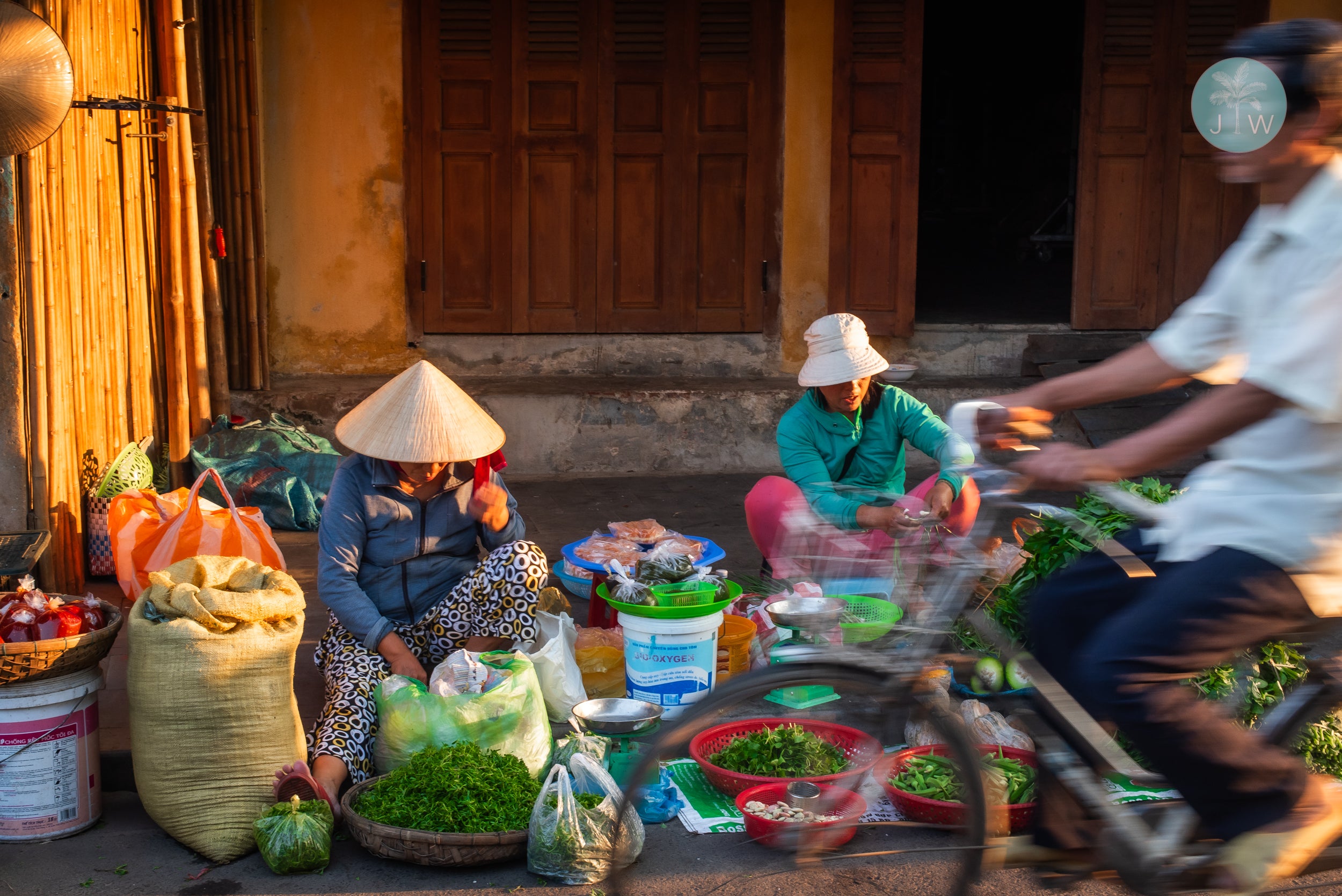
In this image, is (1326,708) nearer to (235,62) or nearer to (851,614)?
(851,614)

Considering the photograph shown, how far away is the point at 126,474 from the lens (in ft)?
17.9

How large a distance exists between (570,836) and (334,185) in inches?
223

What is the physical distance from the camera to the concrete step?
754 centimetres

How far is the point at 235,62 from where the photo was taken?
7.23m

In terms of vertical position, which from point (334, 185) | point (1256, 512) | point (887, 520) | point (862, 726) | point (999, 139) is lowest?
point (862, 726)

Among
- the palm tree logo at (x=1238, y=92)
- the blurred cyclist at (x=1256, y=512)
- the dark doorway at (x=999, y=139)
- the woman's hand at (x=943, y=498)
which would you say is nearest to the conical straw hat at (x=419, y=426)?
the woman's hand at (x=943, y=498)

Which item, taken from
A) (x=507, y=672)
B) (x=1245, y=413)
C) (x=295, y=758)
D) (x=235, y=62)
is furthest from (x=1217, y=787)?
(x=235, y=62)

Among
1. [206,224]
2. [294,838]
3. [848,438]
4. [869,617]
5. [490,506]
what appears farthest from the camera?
[206,224]

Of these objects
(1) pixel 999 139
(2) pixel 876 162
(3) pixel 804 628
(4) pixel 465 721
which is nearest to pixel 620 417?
(2) pixel 876 162

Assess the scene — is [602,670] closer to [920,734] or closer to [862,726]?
[920,734]

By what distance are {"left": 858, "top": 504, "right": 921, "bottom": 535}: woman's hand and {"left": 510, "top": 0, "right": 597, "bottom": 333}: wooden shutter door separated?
459cm

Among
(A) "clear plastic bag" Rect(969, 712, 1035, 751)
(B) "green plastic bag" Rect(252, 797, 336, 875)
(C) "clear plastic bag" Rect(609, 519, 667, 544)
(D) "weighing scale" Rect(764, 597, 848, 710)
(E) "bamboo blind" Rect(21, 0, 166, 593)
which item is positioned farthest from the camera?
(C) "clear plastic bag" Rect(609, 519, 667, 544)

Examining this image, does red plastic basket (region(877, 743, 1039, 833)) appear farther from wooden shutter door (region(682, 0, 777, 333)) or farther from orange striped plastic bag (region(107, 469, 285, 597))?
wooden shutter door (region(682, 0, 777, 333))

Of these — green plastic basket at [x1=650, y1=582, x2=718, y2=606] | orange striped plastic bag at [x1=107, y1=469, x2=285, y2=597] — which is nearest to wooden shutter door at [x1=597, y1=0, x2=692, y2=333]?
orange striped plastic bag at [x1=107, y1=469, x2=285, y2=597]
